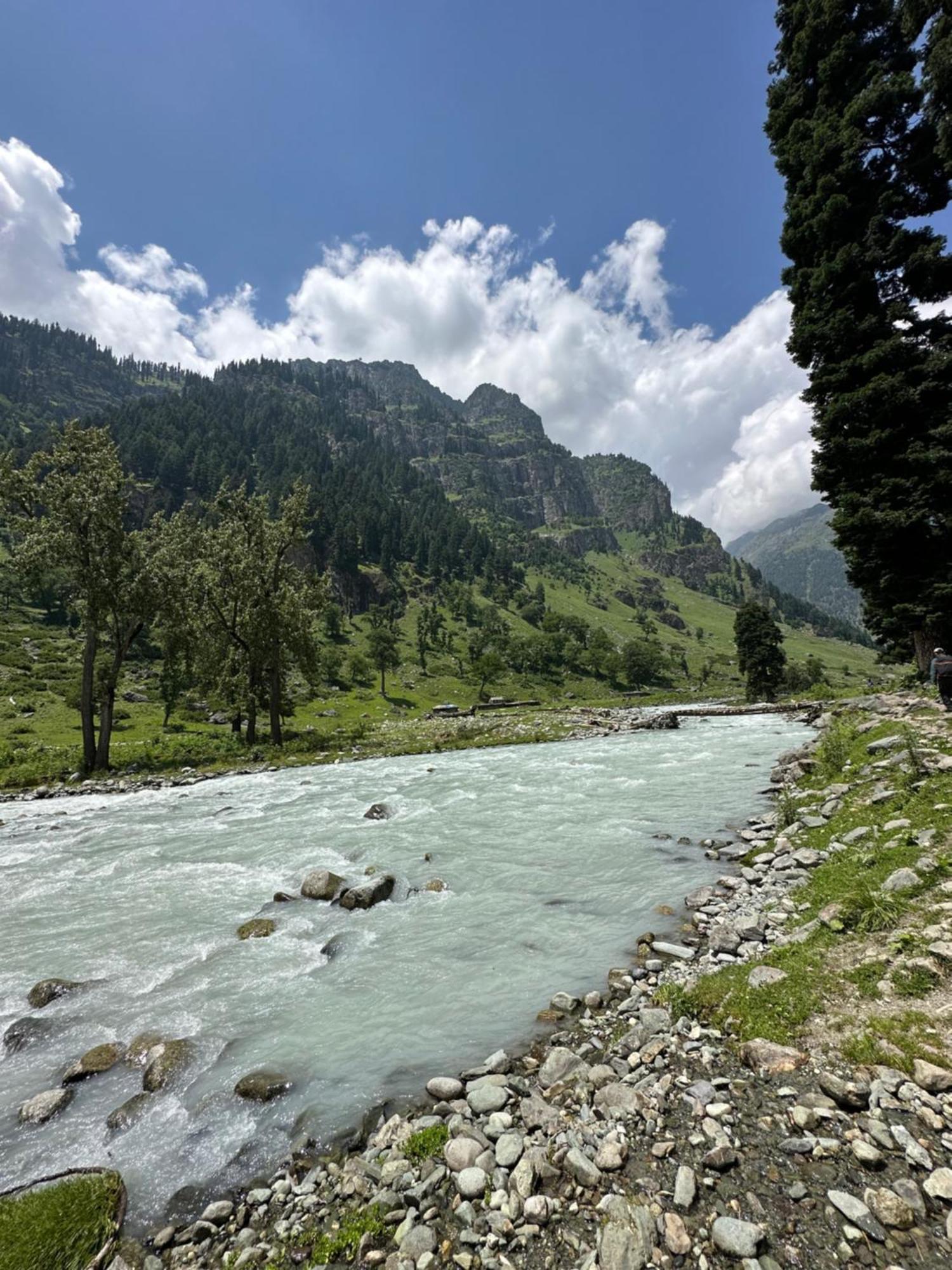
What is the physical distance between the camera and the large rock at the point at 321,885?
42.4 feet

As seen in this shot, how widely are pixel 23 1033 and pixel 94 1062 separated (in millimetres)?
1817

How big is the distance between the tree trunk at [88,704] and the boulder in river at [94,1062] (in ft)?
99.9

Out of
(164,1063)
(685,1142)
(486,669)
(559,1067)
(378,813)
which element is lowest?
(378,813)

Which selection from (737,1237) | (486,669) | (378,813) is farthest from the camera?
(486,669)

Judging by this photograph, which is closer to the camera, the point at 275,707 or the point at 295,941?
the point at 295,941

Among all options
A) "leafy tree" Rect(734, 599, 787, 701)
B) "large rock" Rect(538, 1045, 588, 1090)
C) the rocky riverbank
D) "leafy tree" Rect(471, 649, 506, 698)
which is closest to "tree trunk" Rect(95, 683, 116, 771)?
the rocky riverbank

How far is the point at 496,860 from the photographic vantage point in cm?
1493

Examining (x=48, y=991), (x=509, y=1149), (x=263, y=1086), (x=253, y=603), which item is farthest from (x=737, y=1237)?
(x=253, y=603)

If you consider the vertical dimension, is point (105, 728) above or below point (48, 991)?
above

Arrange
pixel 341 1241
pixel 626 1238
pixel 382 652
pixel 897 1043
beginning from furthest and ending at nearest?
pixel 382 652 < pixel 897 1043 < pixel 341 1241 < pixel 626 1238

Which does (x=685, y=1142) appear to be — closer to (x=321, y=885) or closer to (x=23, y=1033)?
(x=23, y=1033)

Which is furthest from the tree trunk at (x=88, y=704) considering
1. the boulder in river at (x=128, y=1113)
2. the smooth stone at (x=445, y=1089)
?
the smooth stone at (x=445, y=1089)

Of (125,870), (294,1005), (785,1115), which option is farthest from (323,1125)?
(125,870)

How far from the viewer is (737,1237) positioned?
3.82m
